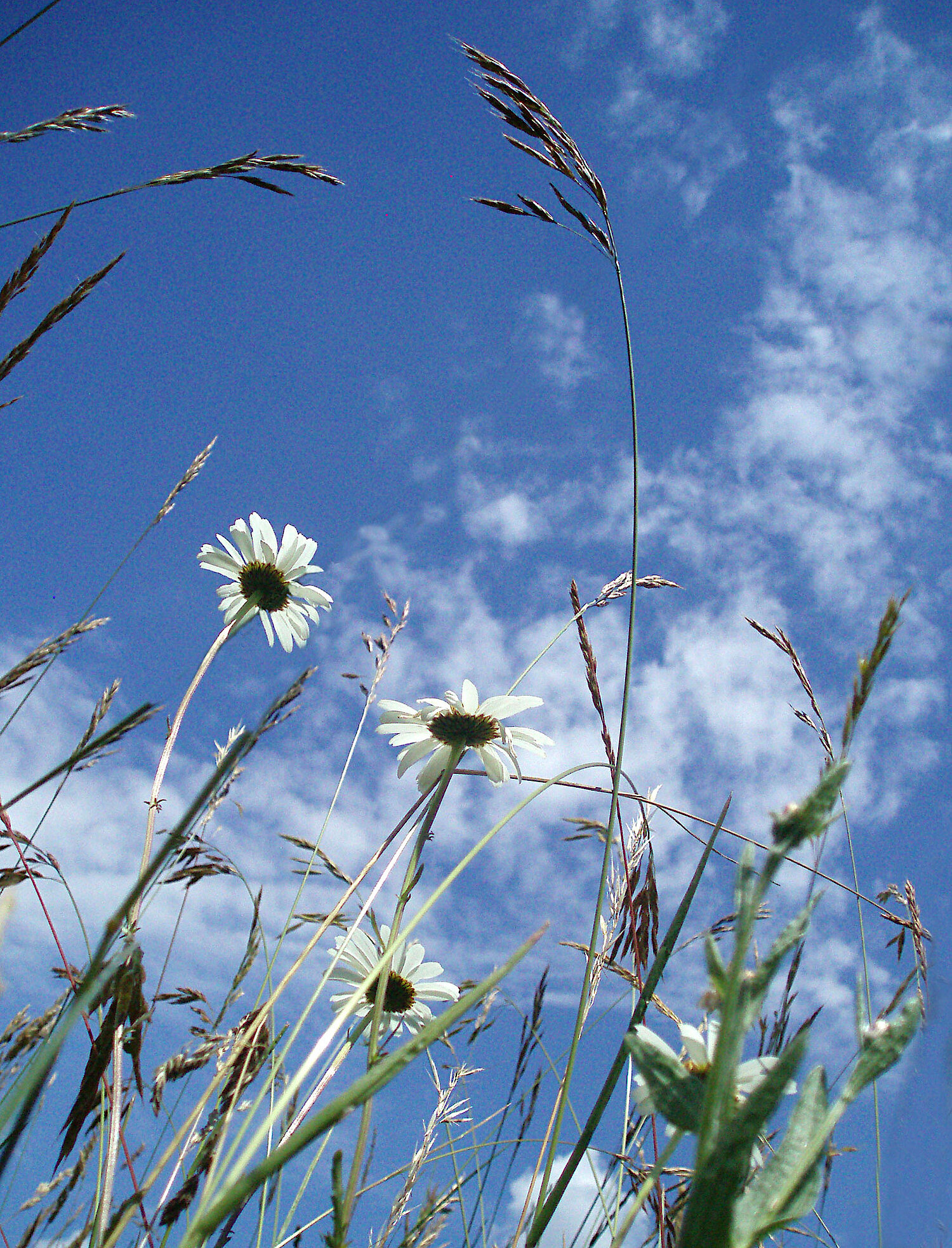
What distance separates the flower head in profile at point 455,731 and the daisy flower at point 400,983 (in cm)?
39

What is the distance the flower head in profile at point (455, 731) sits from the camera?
174 cm

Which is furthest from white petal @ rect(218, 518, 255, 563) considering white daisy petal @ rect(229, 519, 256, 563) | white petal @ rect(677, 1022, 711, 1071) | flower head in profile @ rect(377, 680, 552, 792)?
white petal @ rect(677, 1022, 711, 1071)

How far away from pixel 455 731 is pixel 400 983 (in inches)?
23.4

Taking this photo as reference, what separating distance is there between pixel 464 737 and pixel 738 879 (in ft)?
4.54

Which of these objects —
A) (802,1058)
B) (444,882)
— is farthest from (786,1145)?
(444,882)

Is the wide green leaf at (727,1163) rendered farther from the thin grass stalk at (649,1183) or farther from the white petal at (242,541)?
the white petal at (242,541)

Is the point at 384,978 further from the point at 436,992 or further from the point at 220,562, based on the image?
the point at 220,562

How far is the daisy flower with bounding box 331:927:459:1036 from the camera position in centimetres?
172

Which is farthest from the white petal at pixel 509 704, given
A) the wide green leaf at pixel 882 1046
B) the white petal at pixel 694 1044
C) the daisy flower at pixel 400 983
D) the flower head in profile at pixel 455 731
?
the wide green leaf at pixel 882 1046

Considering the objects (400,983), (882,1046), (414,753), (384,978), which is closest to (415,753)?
(414,753)

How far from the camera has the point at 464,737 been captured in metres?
1.76

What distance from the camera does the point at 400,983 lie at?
181 cm

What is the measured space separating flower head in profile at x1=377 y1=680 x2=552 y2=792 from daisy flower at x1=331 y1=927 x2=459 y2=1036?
1.28 ft

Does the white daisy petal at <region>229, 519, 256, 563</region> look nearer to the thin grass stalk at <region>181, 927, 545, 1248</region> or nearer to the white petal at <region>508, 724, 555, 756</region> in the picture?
the white petal at <region>508, 724, 555, 756</region>
